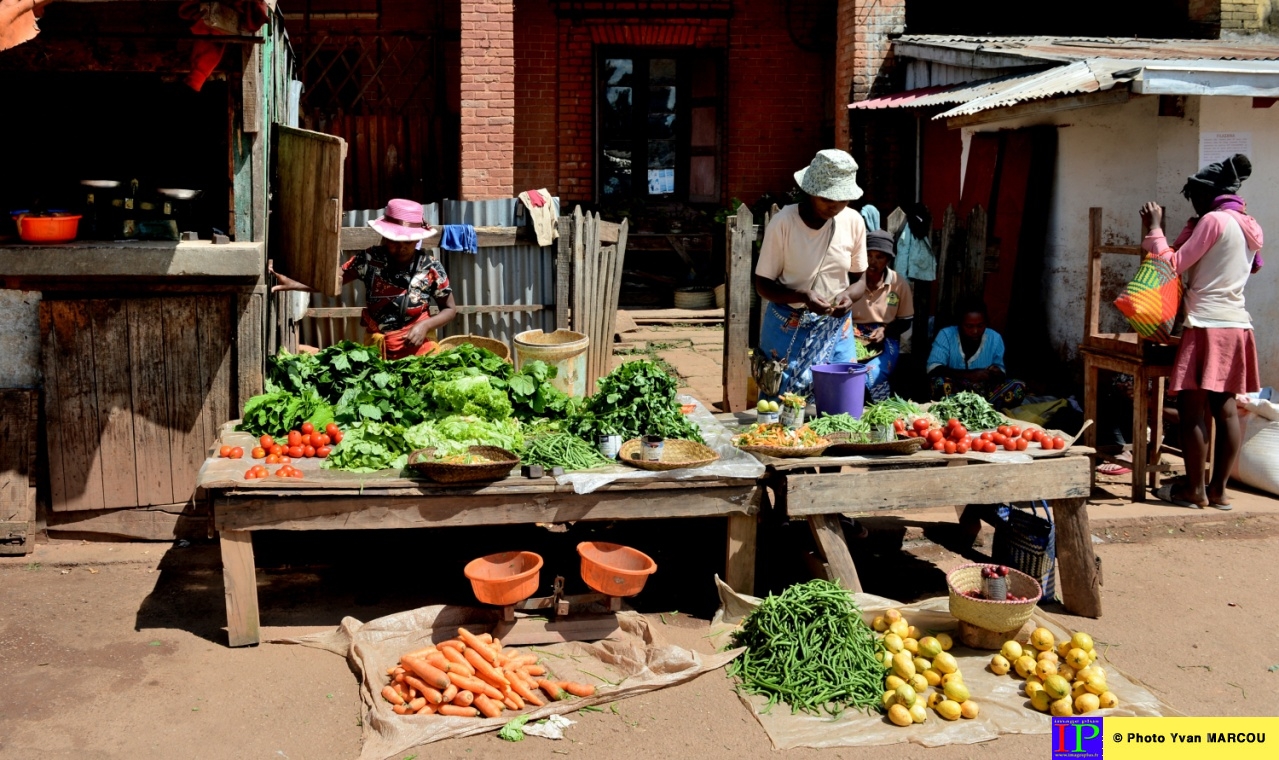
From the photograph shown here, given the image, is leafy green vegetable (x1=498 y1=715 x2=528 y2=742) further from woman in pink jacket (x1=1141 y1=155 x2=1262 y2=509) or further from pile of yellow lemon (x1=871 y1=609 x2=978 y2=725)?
woman in pink jacket (x1=1141 y1=155 x2=1262 y2=509)

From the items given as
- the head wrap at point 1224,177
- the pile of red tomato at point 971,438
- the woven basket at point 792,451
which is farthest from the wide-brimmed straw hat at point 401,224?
the head wrap at point 1224,177

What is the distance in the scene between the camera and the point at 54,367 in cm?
656

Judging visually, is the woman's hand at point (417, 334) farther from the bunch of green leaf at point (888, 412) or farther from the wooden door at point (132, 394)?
the bunch of green leaf at point (888, 412)

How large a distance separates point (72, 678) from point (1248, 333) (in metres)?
6.81

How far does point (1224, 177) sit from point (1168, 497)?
211cm

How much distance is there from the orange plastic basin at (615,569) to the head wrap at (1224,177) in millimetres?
4341

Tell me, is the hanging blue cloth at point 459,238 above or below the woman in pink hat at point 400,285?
above

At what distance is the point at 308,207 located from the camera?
705 cm

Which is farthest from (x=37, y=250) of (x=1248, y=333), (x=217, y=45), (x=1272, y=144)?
(x=1272, y=144)

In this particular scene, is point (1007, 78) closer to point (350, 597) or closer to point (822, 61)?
point (822, 61)

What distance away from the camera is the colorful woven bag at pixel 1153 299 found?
23.0 feet

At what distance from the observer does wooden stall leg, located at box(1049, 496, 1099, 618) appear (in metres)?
5.74

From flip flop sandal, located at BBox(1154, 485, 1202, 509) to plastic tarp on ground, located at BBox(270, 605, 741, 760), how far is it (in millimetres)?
3965

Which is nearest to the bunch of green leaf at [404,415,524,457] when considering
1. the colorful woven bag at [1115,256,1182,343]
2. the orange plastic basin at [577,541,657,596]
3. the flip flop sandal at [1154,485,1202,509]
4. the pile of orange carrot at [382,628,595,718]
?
the orange plastic basin at [577,541,657,596]
